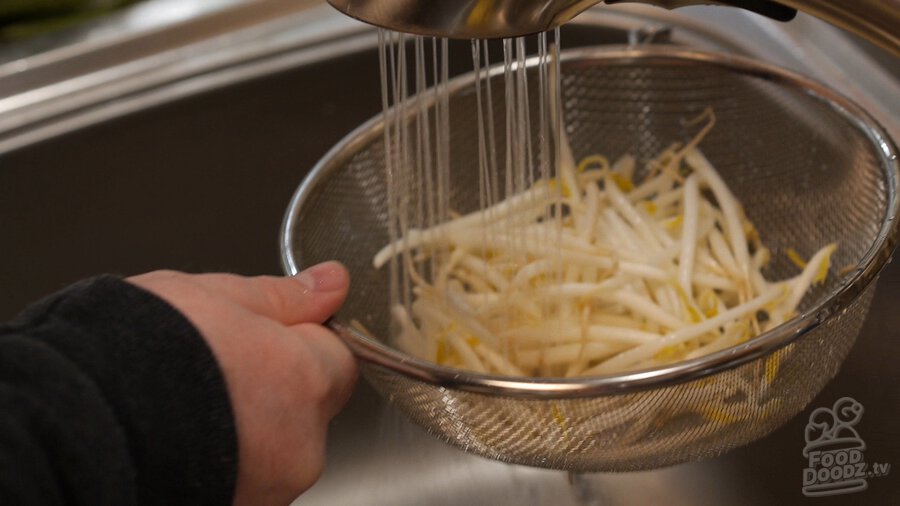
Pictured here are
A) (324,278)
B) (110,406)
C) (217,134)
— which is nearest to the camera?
(110,406)

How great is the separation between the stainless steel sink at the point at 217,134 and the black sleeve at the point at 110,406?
37 cm

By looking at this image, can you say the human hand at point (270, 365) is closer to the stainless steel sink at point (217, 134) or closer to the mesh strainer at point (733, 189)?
the mesh strainer at point (733, 189)

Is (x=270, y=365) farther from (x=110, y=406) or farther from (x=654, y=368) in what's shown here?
(x=654, y=368)

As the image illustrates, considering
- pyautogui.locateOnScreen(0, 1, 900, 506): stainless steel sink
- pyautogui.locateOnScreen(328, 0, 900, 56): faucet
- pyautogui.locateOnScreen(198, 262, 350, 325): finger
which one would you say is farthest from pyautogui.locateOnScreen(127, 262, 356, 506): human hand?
pyautogui.locateOnScreen(0, 1, 900, 506): stainless steel sink

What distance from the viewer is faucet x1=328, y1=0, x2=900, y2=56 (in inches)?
15.3

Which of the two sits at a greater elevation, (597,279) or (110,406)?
(110,406)

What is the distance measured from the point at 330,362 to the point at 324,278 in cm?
5

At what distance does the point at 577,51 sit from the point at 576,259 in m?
0.16

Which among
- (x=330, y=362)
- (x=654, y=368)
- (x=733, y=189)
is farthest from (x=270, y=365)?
(x=733, y=189)

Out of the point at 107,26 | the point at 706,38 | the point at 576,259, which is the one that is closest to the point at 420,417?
the point at 576,259

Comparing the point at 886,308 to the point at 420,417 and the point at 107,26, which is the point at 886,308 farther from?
the point at 107,26

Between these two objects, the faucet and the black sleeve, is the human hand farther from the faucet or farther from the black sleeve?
the faucet

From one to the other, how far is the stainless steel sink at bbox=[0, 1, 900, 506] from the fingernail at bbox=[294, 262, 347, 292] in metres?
0.31

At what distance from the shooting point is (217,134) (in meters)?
0.92
